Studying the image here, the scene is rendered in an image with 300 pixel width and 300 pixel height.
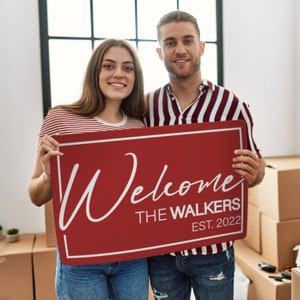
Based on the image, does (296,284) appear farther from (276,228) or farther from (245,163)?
(276,228)

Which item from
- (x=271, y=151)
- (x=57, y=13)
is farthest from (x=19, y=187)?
(x=271, y=151)

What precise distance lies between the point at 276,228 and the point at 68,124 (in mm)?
1367

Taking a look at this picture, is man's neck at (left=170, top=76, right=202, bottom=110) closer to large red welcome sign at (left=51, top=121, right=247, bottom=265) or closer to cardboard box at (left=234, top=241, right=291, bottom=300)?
large red welcome sign at (left=51, top=121, right=247, bottom=265)

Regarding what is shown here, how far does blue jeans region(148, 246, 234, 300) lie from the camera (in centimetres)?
119

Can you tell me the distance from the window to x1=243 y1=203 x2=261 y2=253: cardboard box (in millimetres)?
971

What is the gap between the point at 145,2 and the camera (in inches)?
97.6

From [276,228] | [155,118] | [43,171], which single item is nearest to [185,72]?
[155,118]

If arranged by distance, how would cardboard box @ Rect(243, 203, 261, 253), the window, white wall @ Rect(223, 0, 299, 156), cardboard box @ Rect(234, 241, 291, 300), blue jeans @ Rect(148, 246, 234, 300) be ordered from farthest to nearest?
white wall @ Rect(223, 0, 299, 156)
the window
cardboard box @ Rect(243, 203, 261, 253)
cardboard box @ Rect(234, 241, 291, 300)
blue jeans @ Rect(148, 246, 234, 300)

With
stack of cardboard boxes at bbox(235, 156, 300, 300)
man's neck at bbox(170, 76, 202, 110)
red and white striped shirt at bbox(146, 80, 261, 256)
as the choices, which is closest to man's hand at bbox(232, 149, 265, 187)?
red and white striped shirt at bbox(146, 80, 261, 256)

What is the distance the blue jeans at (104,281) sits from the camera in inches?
40.9

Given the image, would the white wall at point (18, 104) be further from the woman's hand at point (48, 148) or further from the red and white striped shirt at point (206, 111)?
the woman's hand at point (48, 148)

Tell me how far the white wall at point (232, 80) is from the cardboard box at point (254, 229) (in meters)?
0.63

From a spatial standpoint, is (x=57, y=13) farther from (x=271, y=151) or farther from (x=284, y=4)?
(x=271, y=151)

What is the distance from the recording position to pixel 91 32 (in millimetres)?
2393
